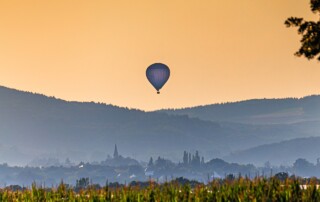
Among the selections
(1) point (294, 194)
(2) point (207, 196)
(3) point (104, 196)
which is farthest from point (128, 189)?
(1) point (294, 194)

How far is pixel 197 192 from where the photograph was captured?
41.8 m

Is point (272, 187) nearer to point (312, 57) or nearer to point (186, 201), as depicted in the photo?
point (186, 201)

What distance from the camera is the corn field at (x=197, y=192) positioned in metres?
40.6

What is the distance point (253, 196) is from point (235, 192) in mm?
1674

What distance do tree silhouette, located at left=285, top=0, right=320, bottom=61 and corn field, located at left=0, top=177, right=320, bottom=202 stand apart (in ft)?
23.5

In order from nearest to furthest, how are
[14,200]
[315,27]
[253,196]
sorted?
[253,196] < [14,200] < [315,27]

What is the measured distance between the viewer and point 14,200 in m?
43.3

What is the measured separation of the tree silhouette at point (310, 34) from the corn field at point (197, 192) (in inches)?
282

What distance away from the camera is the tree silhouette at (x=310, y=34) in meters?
46.5

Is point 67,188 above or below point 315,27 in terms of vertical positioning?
below

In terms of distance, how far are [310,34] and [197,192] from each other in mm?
10921

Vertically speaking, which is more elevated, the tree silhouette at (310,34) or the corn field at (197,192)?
the tree silhouette at (310,34)

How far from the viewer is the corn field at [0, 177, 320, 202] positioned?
40625 millimetres

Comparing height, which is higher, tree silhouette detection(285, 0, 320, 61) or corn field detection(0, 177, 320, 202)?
tree silhouette detection(285, 0, 320, 61)
